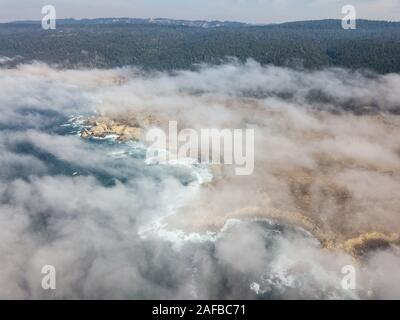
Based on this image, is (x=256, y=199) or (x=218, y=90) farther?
(x=218, y=90)

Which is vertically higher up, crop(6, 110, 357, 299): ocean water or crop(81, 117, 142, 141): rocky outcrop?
crop(81, 117, 142, 141): rocky outcrop

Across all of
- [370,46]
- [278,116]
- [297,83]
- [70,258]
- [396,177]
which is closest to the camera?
[70,258]

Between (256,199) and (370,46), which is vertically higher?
(370,46)

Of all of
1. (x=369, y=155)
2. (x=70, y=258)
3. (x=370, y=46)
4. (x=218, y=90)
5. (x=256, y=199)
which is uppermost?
(x=370, y=46)

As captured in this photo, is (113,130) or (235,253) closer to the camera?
(235,253)

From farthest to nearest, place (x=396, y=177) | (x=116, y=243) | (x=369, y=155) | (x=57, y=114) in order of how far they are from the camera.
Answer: (x=57, y=114), (x=369, y=155), (x=396, y=177), (x=116, y=243)

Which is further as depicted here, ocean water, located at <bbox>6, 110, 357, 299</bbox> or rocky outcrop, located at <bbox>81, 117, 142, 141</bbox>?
rocky outcrop, located at <bbox>81, 117, 142, 141</bbox>

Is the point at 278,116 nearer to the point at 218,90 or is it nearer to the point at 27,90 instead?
the point at 218,90

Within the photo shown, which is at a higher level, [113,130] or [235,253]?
[113,130]

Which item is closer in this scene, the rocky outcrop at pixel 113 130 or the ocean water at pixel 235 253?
the ocean water at pixel 235 253

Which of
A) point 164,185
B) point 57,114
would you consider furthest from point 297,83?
point 164,185

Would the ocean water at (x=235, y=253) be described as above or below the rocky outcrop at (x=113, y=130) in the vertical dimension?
below
